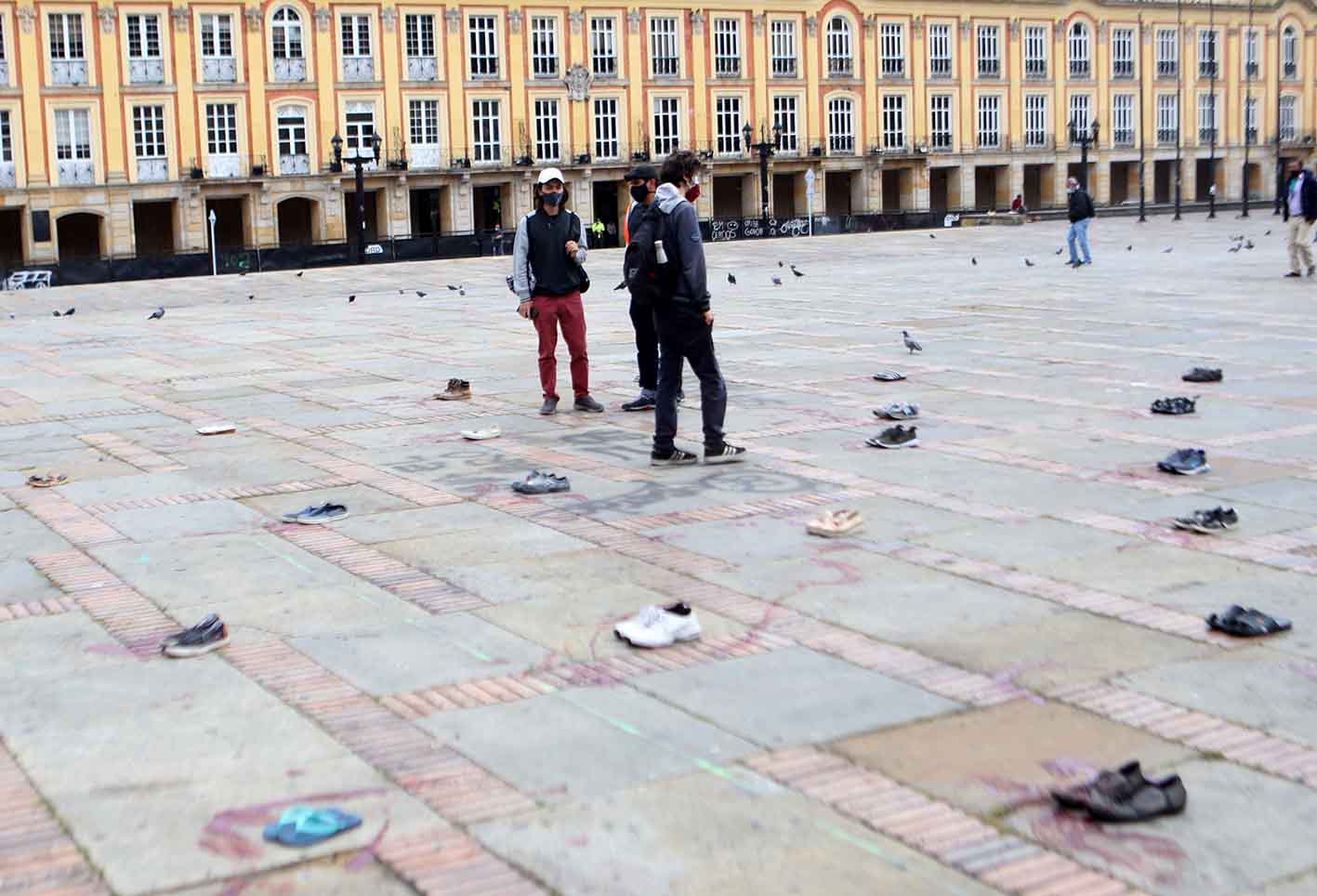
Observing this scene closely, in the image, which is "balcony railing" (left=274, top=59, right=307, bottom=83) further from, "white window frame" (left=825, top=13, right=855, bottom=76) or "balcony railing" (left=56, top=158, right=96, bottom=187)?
"white window frame" (left=825, top=13, right=855, bottom=76)

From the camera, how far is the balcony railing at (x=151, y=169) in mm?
56969

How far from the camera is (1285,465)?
9.63m

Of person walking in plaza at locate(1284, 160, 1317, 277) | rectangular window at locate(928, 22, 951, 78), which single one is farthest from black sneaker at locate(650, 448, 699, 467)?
rectangular window at locate(928, 22, 951, 78)

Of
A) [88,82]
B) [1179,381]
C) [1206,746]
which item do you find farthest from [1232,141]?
[1206,746]

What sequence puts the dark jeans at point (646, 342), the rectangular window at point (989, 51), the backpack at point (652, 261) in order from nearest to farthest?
the backpack at point (652, 261) < the dark jeans at point (646, 342) < the rectangular window at point (989, 51)

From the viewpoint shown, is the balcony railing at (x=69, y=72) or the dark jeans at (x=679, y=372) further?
the balcony railing at (x=69, y=72)

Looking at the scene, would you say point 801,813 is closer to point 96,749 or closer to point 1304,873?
point 1304,873

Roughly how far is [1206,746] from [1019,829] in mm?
928

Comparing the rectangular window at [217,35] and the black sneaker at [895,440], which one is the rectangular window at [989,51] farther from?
the black sneaker at [895,440]

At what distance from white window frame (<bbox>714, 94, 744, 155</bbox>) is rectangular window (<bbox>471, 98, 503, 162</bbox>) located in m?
9.18

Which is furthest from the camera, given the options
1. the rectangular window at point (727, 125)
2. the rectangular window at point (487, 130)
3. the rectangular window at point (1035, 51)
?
the rectangular window at point (1035, 51)

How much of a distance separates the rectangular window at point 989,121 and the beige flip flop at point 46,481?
67451mm

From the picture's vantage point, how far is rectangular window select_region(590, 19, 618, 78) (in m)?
64.6

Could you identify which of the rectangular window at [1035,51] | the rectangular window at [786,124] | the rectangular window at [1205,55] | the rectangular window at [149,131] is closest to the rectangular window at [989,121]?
the rectangular window at [1035,51]
